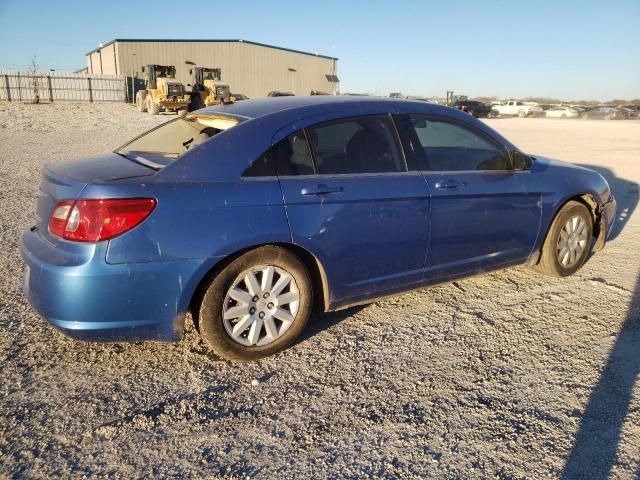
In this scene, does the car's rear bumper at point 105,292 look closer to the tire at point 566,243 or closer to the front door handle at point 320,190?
the front door handle at point 320,190

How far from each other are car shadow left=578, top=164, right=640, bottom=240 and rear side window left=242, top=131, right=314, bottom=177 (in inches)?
181

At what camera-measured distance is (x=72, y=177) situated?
298cm

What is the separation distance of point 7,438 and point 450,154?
3338mm

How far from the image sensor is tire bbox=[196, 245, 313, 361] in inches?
119

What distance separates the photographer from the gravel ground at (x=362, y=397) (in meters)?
2.34

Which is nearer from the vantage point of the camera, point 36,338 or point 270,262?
point 270,262

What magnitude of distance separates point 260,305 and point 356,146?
4.12 feet

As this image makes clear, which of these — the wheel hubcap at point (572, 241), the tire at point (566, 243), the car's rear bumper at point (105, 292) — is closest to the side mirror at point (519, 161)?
the tire at point (566, 243)

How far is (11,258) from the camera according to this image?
486cm

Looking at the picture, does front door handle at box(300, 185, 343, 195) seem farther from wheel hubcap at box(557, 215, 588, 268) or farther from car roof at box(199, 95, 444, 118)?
wheel hubcap at box(557, 215, 588, 268)

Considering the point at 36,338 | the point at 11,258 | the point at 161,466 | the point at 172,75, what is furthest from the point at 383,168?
the point at 172,75

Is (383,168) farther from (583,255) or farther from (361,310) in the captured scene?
(583,255)

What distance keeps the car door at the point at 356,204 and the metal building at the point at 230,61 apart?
44379 mm

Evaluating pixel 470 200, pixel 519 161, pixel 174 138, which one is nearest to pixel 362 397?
pixel 470 200
